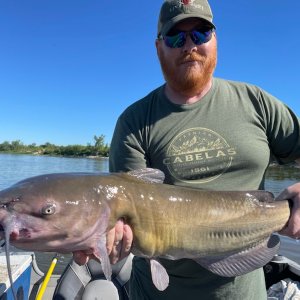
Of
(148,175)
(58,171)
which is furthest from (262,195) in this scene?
(58,171)

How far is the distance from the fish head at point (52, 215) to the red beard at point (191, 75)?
1.01 metres

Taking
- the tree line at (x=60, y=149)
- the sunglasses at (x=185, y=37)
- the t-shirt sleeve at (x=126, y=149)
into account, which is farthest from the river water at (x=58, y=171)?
the tree line at (x=60, y=149)

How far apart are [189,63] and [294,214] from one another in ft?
3.98

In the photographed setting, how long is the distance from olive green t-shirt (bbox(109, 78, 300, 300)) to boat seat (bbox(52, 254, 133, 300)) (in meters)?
1.84

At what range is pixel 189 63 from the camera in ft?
8.93

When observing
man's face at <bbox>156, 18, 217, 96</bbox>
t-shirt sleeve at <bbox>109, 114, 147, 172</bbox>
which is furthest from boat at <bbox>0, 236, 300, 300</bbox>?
man's face at <bbox>156, 18, 217, 96</bbox>

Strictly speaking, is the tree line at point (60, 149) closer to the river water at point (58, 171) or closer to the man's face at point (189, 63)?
the river water at point (58, 171)

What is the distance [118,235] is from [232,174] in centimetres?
92

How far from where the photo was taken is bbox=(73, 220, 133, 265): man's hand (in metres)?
2.18

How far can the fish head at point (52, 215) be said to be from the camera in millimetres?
1956

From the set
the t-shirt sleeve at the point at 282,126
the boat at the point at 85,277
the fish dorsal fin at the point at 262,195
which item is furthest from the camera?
the boat at the point at 85,277

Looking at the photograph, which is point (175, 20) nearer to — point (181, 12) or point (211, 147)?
point (181, 12)

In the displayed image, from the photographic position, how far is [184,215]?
7.82 feet

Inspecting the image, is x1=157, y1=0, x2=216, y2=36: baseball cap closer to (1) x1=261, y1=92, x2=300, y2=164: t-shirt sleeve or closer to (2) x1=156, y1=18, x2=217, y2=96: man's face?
(2) x1=156, y1=18, x2=217, y2=96: man's face
